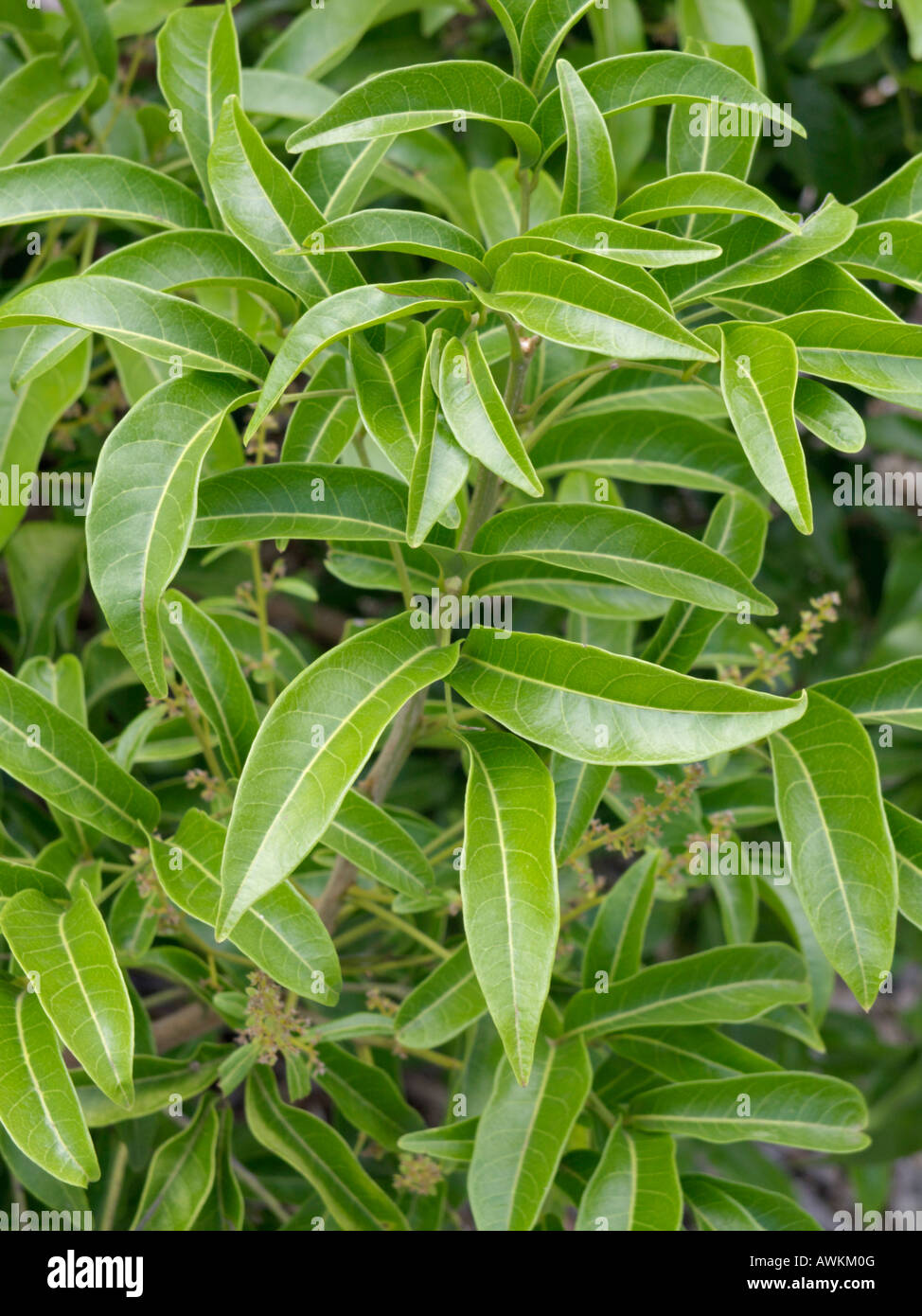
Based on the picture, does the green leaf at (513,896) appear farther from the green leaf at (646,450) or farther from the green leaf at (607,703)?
the green leaf at (646,450)

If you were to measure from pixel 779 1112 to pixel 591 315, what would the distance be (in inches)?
23.2

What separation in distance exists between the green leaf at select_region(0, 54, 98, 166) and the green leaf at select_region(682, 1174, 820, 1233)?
3.41 feet

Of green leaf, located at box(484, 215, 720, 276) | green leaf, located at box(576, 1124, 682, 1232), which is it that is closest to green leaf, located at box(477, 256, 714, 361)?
green leaf, located at box(484, 215, 720, 276)

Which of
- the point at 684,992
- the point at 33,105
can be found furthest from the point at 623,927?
the point at 33,105

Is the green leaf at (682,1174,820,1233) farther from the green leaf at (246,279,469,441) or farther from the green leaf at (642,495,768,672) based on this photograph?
the green leaf at (246,279,469,441)

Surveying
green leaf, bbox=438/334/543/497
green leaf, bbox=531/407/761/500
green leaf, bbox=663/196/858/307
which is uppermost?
green leaf, bbox=663/196/858/307

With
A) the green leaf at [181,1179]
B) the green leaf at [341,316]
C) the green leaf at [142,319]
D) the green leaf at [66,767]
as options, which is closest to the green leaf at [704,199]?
the green leaf at [341,316]

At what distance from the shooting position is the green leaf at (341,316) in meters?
0.55

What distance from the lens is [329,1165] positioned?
84cm

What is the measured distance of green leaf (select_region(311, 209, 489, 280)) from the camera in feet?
1.93

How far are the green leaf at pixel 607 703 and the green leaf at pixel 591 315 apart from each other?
0.52 ft
